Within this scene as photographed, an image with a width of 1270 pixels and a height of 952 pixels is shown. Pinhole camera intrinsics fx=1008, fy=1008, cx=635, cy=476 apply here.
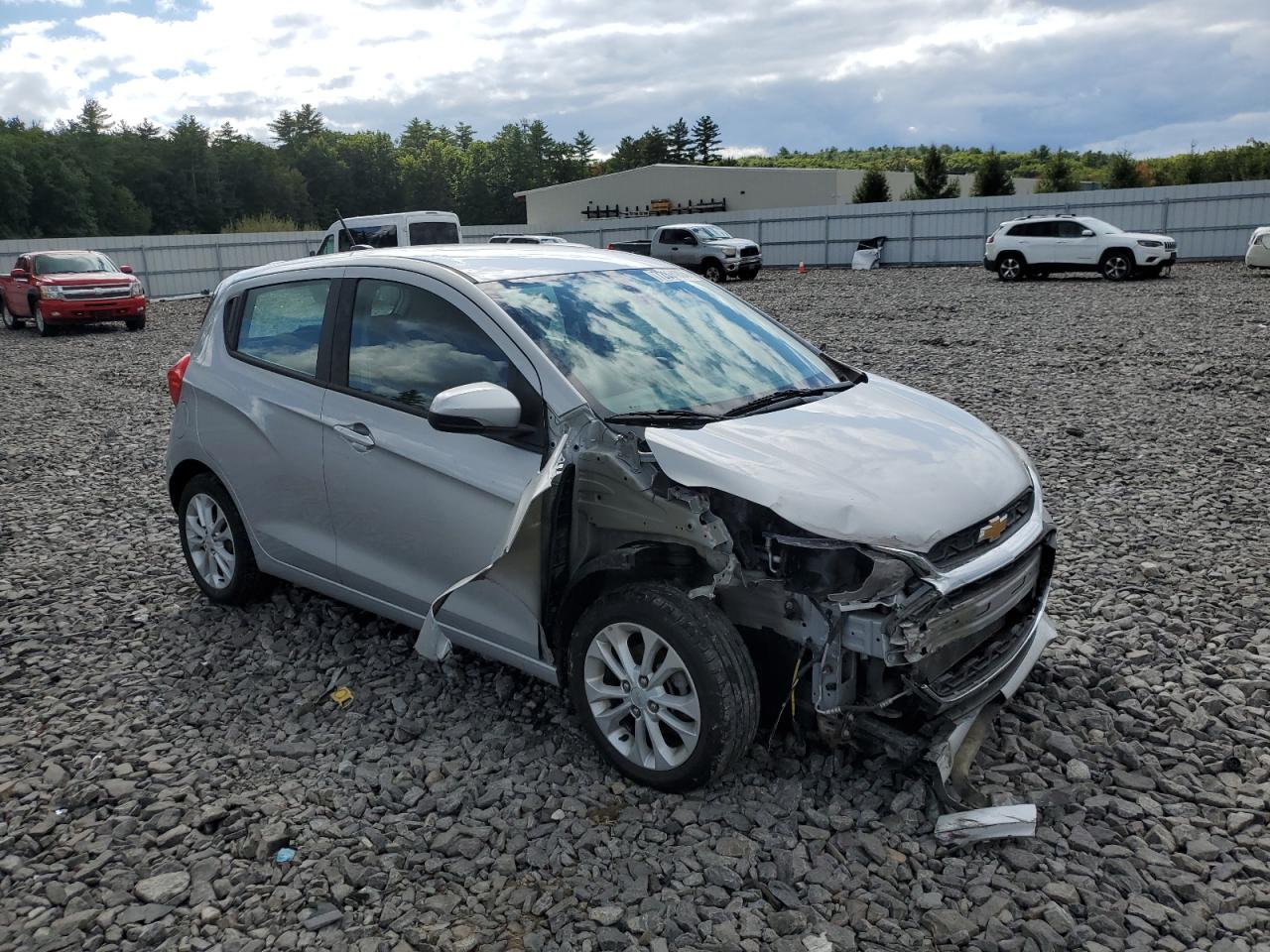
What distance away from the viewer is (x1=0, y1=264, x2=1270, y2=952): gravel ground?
2.95 meters

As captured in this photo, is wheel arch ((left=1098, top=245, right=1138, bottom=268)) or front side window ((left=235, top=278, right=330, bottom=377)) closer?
front side window ((left=235, top=278, right=330, bottom=377))

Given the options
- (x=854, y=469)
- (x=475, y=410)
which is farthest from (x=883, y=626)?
(x=475, y=410)

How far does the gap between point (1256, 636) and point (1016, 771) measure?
69.5 inches

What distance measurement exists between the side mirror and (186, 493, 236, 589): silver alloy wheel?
204 centimetres

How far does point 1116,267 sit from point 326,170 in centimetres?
8775

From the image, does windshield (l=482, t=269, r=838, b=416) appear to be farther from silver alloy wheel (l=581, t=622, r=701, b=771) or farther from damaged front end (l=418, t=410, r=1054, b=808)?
silver alloy wheel (l=581, t=622, r=701, b=771)

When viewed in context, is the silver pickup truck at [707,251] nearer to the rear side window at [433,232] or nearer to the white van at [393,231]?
the rear side window at [433,232]

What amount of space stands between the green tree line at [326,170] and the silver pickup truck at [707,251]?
2080cm

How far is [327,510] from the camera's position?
14.3ft

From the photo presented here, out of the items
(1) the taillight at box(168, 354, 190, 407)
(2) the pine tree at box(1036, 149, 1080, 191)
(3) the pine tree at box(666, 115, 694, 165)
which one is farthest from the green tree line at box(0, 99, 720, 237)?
(1) the taillight at box(168, 354, 190, 407)

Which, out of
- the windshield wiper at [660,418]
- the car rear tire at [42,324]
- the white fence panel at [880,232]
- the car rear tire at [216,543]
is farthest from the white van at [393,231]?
the windshield wiper at [660,418]

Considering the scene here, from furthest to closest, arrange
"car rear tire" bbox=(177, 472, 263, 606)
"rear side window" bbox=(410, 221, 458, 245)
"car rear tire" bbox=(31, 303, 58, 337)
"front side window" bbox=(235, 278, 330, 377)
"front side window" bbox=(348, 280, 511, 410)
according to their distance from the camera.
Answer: "rear side window" bbox=(410, 221, 458, 245), "car rear tire" bbox=(31, 303, 58, 337), "car rear tire" bbox=(177, 472, 263, 606), "front side window" bbox=(235, 278, 330, 377), "front side window" bbox=(348, 280, 511, 410)

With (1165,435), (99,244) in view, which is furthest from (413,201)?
(1165,435)

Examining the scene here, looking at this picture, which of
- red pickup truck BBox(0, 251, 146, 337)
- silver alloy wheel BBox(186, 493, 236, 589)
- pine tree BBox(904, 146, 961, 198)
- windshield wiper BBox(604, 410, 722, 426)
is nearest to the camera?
windshield wiper BBox(604, 410, 722, 426)
